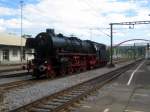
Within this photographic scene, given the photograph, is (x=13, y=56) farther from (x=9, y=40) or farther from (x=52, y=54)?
(x=52, y=54)

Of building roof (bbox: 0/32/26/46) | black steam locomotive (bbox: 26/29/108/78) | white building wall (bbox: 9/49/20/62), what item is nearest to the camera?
black steam locomotive (bbox: 26/29/108/78)

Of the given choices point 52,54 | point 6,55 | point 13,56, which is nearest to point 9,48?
point 6,55

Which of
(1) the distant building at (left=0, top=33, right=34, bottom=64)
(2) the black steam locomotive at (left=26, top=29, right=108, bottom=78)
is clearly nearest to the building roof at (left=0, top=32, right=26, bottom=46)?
(1) the distant building at (left=0, top=33, right=34, bottom=64)

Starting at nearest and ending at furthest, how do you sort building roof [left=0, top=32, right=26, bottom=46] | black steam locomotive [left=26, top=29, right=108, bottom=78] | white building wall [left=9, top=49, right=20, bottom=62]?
black steam locomotive [left=26, top=29, right=108, bottom=78] < building roof [left=0, top=32, right=26, bottom=46] < white building wall [left=9, top=49, right=20, bottom=62]

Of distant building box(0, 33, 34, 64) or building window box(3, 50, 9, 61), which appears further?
building window box(3, 50, 9, 61)

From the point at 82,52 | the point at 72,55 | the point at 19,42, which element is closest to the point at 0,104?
the point at 72,55

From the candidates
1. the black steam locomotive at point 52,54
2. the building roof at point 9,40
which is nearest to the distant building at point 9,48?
the building roof at point 9,40

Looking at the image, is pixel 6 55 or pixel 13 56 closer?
pixel 6 55

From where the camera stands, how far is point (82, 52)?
35.2m

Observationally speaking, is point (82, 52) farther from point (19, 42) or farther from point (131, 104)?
point (19, 42)

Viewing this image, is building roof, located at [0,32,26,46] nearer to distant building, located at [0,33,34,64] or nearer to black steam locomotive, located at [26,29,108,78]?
distant building, located at [0,33,34,64]

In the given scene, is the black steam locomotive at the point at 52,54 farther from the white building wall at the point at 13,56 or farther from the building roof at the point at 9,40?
the white building wall at the point at 13,56

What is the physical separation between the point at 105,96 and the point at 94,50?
25.5m

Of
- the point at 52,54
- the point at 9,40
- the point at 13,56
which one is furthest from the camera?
the point at 13,56
